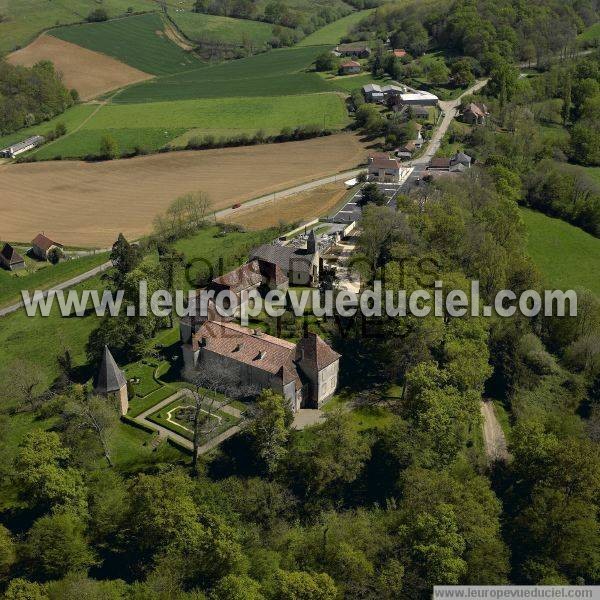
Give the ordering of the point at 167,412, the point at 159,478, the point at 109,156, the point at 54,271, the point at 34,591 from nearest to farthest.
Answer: the point at 34,591, the point at 159,478, the point at 167,412, the point at 54,271, the point at 109,156

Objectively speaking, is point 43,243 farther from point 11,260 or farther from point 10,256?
point 11,260

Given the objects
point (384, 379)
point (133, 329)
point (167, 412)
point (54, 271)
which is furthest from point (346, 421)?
point (54, 271)

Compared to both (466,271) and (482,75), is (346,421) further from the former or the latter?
(482,75)

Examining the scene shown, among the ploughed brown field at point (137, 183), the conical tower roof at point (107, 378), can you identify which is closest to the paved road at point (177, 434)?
the conical tower roof at point (107, 378)

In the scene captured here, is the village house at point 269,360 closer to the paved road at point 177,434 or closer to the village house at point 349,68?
the paved road at point 177,434

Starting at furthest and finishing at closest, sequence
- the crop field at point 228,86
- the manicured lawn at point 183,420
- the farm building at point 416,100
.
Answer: the crop field at point 228,86 < the farm building at point 416,100 < the manicured lawn at point 183,420

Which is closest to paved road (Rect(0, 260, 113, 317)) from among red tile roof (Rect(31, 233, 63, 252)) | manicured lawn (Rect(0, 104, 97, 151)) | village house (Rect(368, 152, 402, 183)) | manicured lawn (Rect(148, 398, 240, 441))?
red tile roof (Rect(31, 233, 63, 252))
